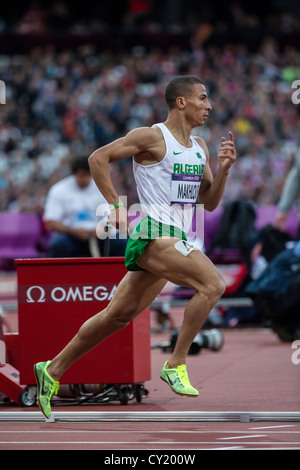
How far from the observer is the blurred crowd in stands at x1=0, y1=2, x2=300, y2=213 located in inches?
889

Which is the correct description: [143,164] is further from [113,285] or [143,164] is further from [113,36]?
[113,36]

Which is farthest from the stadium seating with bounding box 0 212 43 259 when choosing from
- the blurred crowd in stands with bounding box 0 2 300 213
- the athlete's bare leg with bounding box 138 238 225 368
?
the athlete's bare leg with bounding box 138 238 225 368

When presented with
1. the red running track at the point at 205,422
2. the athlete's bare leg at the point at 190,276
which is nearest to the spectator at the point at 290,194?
the red running track at the point at 205,422

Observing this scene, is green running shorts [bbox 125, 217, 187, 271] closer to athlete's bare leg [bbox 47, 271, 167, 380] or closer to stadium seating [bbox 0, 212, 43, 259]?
athlete's bare leg [bbox 47, 271, 167, 380]

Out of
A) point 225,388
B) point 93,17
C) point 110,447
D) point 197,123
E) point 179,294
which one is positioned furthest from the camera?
point 93,17

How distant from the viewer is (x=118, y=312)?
5977mm

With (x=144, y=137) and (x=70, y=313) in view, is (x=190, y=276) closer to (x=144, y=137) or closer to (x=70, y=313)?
(x=144, y=137)

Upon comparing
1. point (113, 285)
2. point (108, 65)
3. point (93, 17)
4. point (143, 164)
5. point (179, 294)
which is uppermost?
point (93, 17)

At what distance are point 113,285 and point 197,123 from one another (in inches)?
52.4

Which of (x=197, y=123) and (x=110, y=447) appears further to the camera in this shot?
(x=197, y=123)

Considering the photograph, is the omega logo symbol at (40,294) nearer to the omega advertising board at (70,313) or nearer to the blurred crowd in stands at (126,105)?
the omega advertising board at (70,313)

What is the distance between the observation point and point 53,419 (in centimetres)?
607

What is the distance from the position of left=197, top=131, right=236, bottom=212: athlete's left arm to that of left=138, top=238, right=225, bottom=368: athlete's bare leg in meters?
0.56
